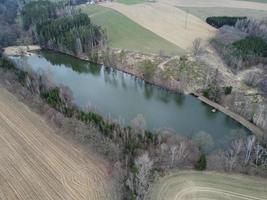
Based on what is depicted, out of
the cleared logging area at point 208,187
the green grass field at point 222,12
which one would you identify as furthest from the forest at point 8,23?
the cleared logging area at point 208,187

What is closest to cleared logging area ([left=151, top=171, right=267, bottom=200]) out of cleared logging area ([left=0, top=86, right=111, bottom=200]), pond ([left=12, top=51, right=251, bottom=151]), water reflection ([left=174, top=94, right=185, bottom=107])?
cleared logging area ([left=0, top=86, right=111, bottom=200])

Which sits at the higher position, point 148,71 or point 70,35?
point 70,35

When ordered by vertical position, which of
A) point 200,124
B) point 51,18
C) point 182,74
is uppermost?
point 51,18

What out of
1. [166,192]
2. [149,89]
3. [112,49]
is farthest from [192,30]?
[166,192]

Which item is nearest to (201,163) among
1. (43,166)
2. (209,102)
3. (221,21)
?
(43,166)

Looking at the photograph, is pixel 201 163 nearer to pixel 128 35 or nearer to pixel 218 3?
pixel 128 35

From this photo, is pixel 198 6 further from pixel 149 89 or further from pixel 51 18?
pixel 149 89
